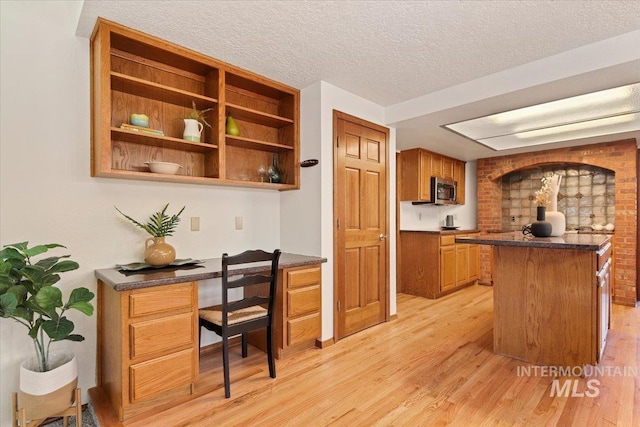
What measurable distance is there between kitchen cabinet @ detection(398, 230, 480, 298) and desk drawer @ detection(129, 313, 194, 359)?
3.57 meters

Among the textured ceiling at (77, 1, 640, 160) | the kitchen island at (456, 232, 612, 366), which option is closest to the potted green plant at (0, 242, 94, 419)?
the textured ceiling at (77, 1, 640, 160)

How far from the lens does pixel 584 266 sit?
2.38 m

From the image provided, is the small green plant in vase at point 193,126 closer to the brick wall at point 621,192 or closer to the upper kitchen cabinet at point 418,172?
the upper kitchen cabinet at point 418,172

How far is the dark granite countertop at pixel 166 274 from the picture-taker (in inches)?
72.7

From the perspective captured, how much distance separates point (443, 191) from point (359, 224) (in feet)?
8.53

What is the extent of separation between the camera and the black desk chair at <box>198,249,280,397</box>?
6.93 feet

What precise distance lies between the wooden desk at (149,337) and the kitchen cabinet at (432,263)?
3.09 m

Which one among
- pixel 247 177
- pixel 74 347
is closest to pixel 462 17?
pixel 247 177

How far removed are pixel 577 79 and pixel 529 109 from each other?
106 centimetres

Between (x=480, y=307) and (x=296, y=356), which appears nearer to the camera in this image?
(x=296, y=356)

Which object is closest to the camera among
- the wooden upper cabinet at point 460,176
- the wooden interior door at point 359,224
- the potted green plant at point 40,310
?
the potted green plant at point 40,310

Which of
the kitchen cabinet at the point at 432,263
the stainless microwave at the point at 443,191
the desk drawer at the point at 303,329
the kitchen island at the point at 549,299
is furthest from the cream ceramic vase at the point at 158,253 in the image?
the stainless microwave at the point at 443,191

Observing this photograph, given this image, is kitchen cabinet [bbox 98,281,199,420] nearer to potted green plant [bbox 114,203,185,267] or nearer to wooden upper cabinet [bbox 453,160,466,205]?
potted green plant [bbox 114,203,185,267]

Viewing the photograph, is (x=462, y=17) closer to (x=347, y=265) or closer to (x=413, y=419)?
(x=347, y=265)
